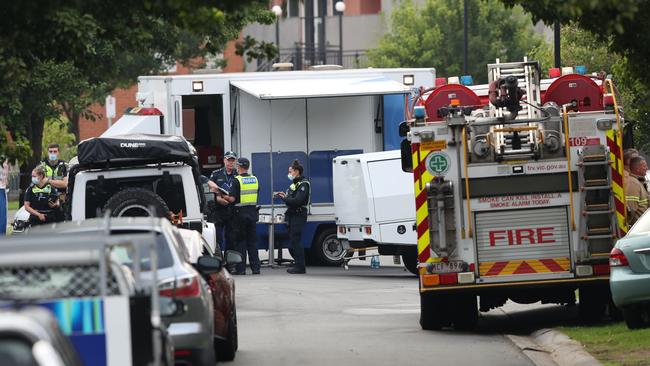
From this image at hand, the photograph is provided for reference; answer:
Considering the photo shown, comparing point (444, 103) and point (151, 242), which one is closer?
point (151, 242)

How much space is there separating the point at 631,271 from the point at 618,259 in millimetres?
204

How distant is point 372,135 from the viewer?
27.0 metres

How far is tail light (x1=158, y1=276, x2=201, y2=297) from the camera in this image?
11.2 meters

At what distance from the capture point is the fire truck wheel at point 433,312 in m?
16.7

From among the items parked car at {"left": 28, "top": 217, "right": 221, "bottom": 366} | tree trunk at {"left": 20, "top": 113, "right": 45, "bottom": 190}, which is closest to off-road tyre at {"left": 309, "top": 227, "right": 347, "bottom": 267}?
tree trunk at {"left": 20, "top": 113, "right": 45, "bottom": 190}

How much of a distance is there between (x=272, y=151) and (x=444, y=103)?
10.2 m

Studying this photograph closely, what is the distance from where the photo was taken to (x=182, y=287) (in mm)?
11320

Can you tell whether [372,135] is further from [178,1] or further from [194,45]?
[194,45]

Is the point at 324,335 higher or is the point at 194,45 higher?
the point at 194,45

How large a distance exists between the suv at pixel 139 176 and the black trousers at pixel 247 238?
20.8 feet

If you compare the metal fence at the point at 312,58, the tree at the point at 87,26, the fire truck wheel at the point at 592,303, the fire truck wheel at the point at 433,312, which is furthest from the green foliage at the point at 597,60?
the metal fence at the point at 312,58

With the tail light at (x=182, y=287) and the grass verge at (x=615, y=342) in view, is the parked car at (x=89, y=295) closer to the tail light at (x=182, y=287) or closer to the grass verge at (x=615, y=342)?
the tail light at (x=182, y=287)

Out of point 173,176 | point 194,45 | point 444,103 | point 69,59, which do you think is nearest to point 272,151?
point 173,176

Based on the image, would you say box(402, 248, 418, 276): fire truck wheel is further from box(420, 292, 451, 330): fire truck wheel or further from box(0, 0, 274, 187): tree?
box(0, 0, 274, 187): tree
